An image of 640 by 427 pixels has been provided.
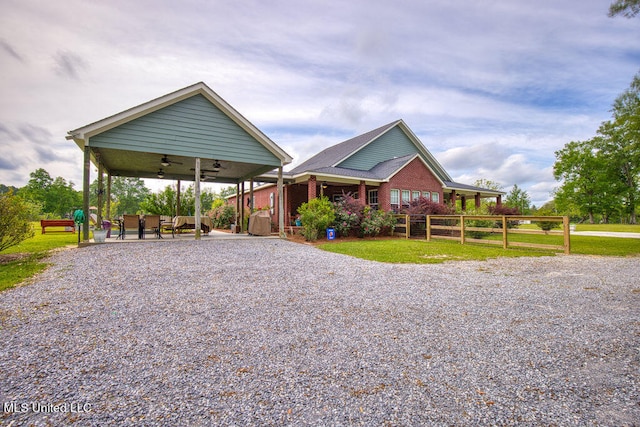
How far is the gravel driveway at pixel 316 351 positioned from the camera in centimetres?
202

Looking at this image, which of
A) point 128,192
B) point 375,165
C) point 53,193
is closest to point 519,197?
point 375,165

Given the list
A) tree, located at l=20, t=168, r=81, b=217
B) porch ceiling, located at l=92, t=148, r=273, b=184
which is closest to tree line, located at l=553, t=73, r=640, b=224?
porch ceiling, located at l=92, t=148, r=273, b=184

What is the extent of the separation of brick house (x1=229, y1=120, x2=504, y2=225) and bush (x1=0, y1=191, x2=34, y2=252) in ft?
27.4

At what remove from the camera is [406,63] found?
14.1 m

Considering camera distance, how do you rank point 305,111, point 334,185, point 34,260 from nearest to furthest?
point 34,260 → point 305,111 → point 334,185

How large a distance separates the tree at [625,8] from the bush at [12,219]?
19.9 meters

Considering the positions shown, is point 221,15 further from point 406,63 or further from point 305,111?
point 406,63

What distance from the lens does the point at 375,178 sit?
16.4m

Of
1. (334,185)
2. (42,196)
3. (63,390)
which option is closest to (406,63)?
(334,185)

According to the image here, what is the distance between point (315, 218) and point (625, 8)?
1335cm

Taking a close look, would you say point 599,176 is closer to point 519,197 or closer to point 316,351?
point 519,197

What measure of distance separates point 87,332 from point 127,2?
33.2 ft

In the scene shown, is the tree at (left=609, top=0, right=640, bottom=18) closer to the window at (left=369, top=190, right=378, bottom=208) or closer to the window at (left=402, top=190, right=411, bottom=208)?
the window at (left=402, top=190, right=411, bottom=208)

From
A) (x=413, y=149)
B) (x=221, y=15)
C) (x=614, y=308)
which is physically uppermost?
(x=221, y=15)
